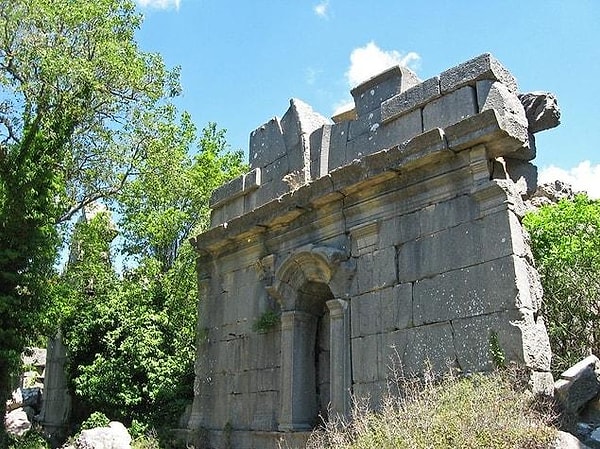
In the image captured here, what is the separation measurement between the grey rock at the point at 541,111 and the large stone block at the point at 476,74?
0.31m

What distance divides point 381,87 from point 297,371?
387cm

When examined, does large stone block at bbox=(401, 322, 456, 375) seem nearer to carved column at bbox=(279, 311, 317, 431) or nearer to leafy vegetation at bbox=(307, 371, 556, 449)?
leafy vegetation at bbox=(307, 371, 556, 449)

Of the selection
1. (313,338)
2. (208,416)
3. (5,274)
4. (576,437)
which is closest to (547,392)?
(576,437)

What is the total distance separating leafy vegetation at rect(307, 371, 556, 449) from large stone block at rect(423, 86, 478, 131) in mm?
A: 2781

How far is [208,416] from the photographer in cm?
951

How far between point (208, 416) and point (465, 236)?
5.30 metres

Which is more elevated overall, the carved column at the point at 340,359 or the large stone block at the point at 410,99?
the large stone block at the point at 410,99

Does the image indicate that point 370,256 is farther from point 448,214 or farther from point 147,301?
point 147,301

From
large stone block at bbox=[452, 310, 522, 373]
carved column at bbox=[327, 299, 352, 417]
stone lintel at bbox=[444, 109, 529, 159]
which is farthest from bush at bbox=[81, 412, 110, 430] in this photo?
stone lintel at bbox=[444, 109, 529, 159]

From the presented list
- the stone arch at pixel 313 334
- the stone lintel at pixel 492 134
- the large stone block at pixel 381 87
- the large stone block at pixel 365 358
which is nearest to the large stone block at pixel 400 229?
the stone arch at pixel 313 334

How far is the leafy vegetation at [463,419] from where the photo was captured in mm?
4754

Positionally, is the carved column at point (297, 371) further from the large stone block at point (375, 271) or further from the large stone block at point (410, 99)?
the large stone block at point (410, 99)

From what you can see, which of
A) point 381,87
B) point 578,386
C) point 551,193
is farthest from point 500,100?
point 551,193

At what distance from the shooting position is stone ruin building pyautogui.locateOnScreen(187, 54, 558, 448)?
6.07 metres
